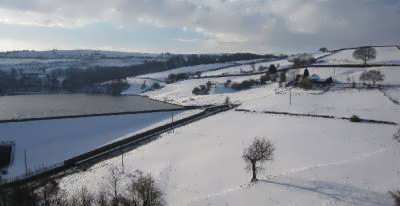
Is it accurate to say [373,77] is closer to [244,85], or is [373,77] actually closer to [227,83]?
[244,85]

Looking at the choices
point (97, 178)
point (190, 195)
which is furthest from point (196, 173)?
point (97, 178)

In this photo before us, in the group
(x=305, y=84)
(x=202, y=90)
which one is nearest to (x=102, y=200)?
(x=305, y=84)

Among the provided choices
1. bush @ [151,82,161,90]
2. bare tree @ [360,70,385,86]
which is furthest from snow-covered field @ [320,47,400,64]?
bush @ [151,82,161,90]

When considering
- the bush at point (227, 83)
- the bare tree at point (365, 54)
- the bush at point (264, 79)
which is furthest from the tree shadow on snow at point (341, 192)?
the bare tree at point (365, 54)

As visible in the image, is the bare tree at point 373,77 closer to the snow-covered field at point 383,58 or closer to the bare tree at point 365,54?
the snow-covered field at point 383,58

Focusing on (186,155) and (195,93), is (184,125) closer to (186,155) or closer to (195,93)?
(186,155)
